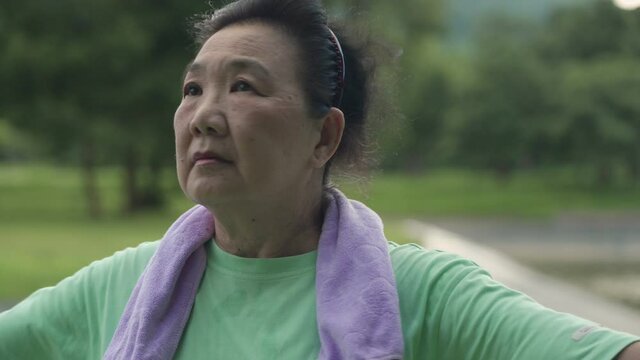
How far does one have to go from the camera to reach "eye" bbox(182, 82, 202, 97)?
1.70 m

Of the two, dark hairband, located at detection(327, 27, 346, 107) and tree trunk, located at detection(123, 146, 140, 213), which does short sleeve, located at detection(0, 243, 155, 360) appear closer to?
dark hairband, located at detection(327, 27, 346, 107)

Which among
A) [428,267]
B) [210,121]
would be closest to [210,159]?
[210,121]

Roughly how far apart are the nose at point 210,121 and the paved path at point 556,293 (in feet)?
19.0

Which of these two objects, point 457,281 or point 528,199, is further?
point 528,199

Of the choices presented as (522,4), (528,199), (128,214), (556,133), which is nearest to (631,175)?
(556,133)

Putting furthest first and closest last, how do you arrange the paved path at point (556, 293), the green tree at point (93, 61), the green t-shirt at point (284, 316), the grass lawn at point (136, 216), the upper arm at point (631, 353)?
the grass lawn at point (136, 216) → the green tree at point (93, 61) → the paved path at point (556, 293) → the green t-shirt at point (284, 316) → the upper arm at point (631, 353)

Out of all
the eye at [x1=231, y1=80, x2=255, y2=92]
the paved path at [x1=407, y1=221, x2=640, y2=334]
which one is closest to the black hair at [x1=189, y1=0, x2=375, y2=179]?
the eye at [x1=231, y1=80, x2=255, y2=92]

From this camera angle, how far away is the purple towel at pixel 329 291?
1.56 meters

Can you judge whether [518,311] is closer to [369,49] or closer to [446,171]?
[369,49]

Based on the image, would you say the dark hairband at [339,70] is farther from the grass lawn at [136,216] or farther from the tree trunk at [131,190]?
the tree trunk at [131,190]

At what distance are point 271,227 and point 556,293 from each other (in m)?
9.54

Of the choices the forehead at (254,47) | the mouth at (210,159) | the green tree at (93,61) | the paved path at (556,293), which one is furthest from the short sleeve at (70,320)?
the green tree at (93,61)

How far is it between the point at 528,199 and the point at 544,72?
407 centimetres

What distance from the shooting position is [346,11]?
6.43 ft
